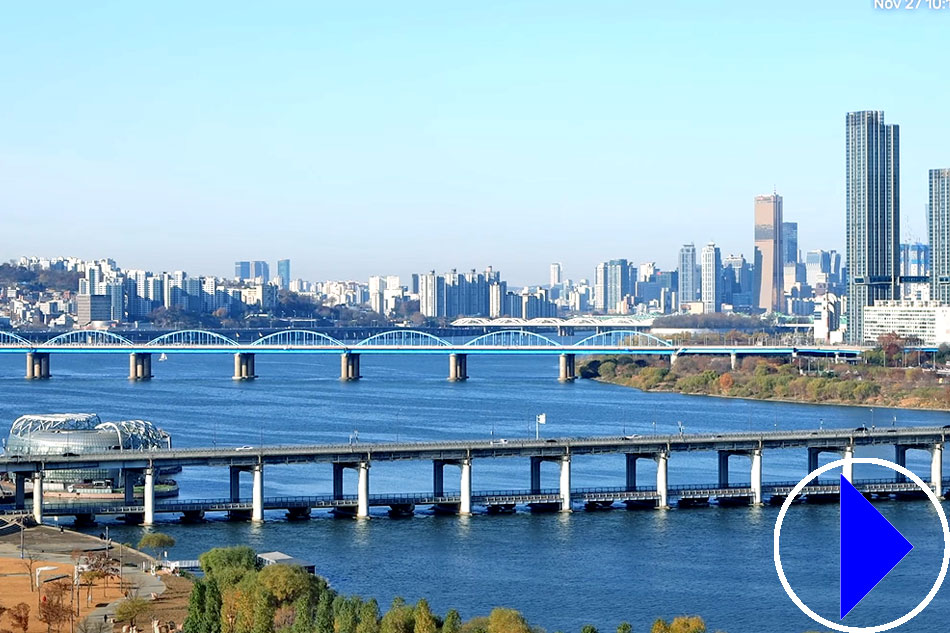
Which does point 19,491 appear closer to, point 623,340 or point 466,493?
point 466,493

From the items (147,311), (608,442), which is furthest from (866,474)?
(147,311)

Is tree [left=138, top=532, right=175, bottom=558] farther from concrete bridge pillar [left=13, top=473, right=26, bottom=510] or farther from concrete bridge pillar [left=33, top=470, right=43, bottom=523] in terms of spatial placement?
concrete bridge pillar [left=13, top=473, right=26, bottom=510]

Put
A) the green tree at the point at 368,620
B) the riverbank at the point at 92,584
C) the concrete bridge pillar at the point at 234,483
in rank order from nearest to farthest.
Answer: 1. the green tree at the point at 368,620
2. the riverbank at the point at 92,584
3. the concrete bridge pillar at the point at 234,483

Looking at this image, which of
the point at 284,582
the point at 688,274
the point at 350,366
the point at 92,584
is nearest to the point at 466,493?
the point at 92,584

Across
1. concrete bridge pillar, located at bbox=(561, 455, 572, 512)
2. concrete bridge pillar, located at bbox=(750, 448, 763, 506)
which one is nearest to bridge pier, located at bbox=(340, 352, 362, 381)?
concrete bridge pillar, located at bbox=(750, 448, 763, 506)

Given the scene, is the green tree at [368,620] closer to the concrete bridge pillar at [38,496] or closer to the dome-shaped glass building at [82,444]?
the concrete bridge pillar at [38,496]

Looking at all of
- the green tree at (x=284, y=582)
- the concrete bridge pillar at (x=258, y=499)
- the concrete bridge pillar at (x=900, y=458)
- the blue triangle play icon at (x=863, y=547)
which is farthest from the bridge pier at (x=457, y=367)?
the blue triangle play icon at (x=863, y=547)
